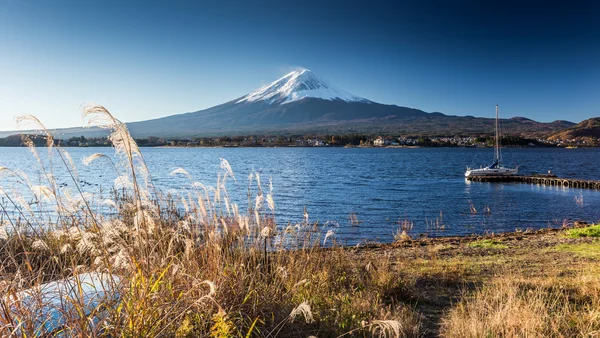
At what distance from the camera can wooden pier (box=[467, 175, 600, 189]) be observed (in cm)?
4337

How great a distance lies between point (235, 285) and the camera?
4.46 meters

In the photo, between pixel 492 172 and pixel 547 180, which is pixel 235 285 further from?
pixel 492 172

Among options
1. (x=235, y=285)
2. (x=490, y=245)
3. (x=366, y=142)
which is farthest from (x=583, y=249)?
(x=366, y=142)

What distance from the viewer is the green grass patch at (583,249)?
1119cm

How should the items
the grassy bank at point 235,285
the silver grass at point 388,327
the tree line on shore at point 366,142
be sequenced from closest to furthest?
the silver grass at point 388,327
the grassy bank at point 235,285
the tree line on shore at point 366,142

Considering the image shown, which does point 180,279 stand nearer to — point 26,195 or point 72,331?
point 72,331

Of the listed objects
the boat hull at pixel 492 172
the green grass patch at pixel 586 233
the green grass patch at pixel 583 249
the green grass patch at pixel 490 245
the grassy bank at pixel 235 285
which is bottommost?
the boat hull at pixel 492 172

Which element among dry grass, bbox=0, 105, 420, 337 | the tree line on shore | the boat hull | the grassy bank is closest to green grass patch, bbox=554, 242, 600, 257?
the grassy bank

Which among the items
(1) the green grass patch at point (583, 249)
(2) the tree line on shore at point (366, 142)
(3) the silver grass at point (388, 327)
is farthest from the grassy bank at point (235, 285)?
(2) the tree line on shore at point (366, 142)

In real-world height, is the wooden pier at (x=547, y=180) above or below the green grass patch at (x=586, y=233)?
below

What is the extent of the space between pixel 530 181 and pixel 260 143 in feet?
437

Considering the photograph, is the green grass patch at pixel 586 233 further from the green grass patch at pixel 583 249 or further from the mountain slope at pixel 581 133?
the mountain slope at pixel 581 133

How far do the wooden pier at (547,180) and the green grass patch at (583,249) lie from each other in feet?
117

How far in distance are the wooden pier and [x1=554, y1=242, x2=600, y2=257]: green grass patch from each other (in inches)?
1402
